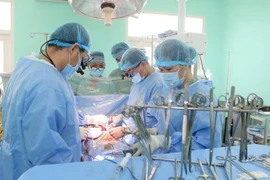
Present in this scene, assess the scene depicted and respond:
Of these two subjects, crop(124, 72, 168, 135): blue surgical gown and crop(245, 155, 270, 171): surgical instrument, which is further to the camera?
crop(124, 72, 168, 135): blue surgical gown

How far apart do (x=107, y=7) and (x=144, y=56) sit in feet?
2.90

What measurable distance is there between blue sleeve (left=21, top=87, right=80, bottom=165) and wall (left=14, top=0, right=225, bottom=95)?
3247mm

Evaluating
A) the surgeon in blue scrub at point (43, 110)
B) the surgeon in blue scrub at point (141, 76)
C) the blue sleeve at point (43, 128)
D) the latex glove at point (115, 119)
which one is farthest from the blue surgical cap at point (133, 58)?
the blue sleeve at point (43, 128)

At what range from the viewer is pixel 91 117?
207cm

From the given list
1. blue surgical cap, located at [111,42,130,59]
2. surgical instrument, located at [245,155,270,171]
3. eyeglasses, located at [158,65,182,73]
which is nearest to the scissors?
surgical instrument, located at [245,155,270,171]

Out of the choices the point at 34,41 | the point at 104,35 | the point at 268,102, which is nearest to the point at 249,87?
the point at 268,102

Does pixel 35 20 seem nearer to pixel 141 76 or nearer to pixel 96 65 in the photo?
pixel 96 65

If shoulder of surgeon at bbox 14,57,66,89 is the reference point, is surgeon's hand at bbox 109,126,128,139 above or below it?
below

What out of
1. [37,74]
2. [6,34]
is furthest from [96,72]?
[6,34]

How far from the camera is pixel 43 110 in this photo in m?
1.16

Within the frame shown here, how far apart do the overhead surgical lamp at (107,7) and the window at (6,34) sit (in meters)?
3.00

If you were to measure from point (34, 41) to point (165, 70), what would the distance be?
316 centimetres

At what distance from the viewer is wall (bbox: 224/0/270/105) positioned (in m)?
4.02

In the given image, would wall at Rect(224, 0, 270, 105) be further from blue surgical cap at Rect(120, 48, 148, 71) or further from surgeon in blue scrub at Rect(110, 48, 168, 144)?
blue surgical cap at Rect(120, 48, 148, 71)
